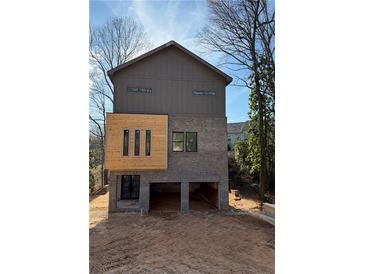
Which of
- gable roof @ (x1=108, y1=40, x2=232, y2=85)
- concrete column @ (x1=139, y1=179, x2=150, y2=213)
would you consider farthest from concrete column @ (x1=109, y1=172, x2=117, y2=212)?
gable roof @ (x1=108, y1=40, x2=232, y2=85)

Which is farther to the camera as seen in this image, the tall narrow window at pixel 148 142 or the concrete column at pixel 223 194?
the concrete column at pixel 223 194

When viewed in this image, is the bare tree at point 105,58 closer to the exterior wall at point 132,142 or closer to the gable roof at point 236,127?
the exterior wall at point 132,142

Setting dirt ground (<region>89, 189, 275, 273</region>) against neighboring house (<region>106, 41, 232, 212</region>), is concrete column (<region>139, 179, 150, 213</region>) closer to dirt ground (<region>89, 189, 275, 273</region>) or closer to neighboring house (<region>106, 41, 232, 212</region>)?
neighboring house (<region>106, 41, 232, 212</region>)

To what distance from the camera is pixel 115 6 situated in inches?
187

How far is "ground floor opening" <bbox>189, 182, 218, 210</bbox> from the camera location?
9117 millimetres

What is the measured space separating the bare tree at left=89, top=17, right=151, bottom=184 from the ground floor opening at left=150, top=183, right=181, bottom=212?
15.4 ft

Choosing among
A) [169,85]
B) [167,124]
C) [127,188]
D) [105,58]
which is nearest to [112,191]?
[127,188]

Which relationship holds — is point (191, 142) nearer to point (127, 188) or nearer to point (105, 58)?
point (127, 188)

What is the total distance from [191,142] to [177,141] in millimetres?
569

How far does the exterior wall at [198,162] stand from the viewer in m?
8.27

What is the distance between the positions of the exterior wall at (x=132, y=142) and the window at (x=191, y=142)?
96 cm

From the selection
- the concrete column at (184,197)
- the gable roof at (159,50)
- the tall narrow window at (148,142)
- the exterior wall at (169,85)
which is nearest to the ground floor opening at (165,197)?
the concrete column at (184,197)
